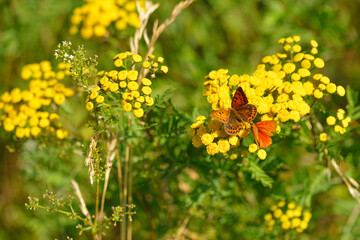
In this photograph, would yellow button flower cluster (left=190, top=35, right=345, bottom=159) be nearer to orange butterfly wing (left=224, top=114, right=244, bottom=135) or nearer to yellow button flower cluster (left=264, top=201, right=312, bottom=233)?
orange butterfly wing (left=224, top=114, right=244, bottom=135)

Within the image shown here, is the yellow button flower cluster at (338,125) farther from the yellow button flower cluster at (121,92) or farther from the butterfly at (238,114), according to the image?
the yellow button flower cluster at (121,92)

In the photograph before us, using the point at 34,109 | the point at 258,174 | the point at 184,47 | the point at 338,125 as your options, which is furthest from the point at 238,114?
the point at 184,47

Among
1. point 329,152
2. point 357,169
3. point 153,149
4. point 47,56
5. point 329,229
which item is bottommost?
point 329,229

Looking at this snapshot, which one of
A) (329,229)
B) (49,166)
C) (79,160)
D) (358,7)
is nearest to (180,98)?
(79,160)

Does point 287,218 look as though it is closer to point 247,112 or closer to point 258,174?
point 258,174

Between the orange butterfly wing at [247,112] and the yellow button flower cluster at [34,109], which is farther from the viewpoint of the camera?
the yellow button flower cluster at [34,109]

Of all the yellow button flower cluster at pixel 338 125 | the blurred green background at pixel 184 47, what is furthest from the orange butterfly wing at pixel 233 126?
the blurred green background at pixel 184 47

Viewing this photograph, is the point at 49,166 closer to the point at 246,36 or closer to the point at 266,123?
the point at 266,123
